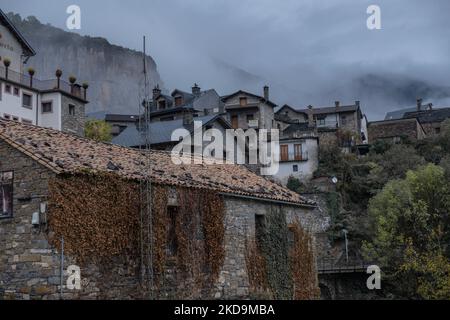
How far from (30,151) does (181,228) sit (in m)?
5.39

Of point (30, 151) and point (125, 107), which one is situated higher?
point (125, 107)

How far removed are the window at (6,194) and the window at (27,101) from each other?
29.1 meters

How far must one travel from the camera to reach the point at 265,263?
2312cm

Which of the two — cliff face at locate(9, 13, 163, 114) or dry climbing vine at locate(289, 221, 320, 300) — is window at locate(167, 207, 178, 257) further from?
cliff face at locate(9, 13, 163, 114)

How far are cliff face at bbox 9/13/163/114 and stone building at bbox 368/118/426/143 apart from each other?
65400mm

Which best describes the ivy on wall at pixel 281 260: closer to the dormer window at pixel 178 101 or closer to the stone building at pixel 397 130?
the stone building at pixel 397 130

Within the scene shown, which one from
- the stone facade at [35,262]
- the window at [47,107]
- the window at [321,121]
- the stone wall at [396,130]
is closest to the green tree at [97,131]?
the window at [47,107]

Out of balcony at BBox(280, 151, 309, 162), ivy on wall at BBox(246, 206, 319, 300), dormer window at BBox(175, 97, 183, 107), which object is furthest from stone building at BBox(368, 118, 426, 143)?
ivy on wall at BBox(246, 206, 319, 300)

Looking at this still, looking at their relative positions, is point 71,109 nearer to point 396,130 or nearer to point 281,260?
point 281,260


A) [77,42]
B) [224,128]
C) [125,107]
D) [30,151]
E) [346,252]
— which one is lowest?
[346,252]

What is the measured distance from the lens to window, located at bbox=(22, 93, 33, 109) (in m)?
45.5

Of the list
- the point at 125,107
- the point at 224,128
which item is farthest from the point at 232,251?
the point at 125,107

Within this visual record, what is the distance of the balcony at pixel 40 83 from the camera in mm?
44438
